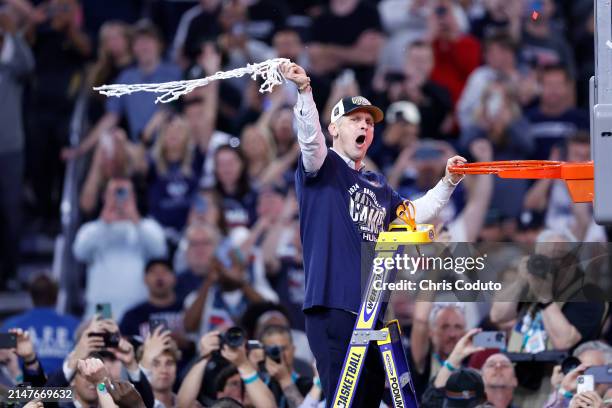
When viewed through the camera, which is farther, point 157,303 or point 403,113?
point 403,113

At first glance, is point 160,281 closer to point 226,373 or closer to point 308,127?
point 226,373

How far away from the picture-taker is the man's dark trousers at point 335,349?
757 centimetres

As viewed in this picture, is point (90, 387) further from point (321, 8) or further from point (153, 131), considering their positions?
point (321, 8)

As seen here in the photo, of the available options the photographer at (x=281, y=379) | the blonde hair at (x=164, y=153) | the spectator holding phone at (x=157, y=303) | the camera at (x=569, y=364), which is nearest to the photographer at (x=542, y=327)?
the camera at (x=569, y=364)

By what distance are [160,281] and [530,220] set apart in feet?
11.7

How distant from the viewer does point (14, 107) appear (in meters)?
15.0

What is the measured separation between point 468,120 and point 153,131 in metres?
3.35

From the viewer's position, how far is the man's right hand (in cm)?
723

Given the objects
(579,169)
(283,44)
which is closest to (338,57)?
(283,44)

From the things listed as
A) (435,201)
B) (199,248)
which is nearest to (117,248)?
(199,248)

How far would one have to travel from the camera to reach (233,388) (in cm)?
973

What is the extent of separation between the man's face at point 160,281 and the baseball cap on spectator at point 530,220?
335cm

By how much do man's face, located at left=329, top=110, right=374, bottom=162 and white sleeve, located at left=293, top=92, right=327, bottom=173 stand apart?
1.00 ft

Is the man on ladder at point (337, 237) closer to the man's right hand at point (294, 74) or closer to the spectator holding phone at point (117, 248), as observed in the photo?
the man's right hand at point (294, 74)
